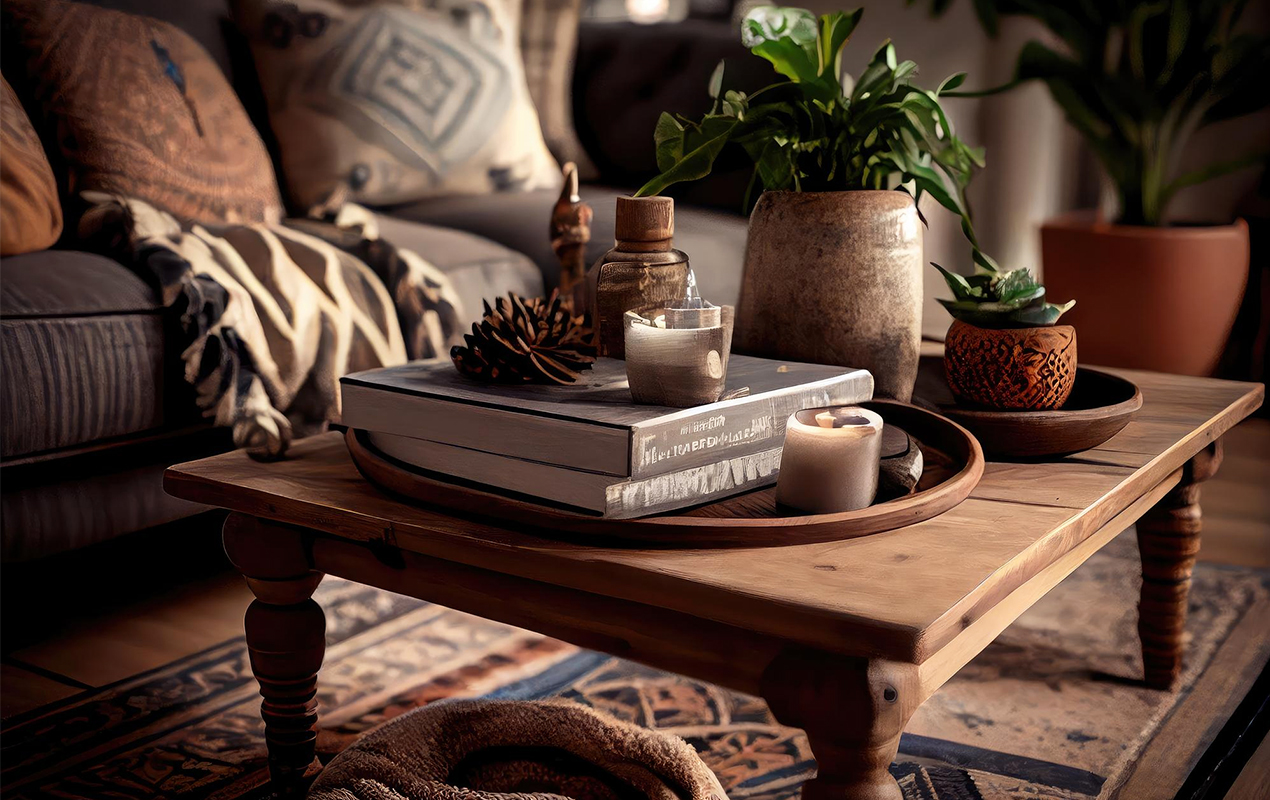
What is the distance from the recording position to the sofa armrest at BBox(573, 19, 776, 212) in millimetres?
2184

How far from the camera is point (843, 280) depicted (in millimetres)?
994

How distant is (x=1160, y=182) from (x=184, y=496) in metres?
2.41

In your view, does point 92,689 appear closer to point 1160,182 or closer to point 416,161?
point 416,161

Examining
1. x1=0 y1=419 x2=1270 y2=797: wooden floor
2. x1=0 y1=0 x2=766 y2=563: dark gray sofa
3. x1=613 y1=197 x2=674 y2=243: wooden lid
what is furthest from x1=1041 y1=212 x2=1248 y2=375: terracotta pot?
x1=613 y1=197 x2=674 y2=243: wooden lid

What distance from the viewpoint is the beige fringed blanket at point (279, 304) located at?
4.45 feet

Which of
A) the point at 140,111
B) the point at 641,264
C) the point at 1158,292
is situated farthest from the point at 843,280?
the point at 1158,292

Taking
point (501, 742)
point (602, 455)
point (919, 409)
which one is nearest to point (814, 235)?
point (919, 409)

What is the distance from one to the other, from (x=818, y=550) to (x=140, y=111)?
132 cm

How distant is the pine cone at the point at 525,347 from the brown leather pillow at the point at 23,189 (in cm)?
78

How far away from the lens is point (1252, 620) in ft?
4.73

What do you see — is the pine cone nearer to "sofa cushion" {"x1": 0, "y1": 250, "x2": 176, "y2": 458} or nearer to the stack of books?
the stack of books

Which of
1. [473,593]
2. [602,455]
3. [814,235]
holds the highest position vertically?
[814,235]

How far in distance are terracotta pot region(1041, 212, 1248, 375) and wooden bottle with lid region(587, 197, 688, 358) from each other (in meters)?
1.88

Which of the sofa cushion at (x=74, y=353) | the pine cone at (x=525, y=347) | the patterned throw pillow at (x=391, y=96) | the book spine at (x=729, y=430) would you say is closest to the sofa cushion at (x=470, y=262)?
the patterned throw pillow at (x=391, y=96)
